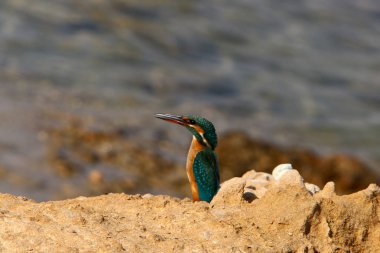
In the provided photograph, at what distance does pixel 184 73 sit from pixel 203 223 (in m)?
10.4

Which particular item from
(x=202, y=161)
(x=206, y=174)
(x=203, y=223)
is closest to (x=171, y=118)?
(x=202, y=161)

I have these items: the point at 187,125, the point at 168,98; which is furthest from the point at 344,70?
the point at 187,125

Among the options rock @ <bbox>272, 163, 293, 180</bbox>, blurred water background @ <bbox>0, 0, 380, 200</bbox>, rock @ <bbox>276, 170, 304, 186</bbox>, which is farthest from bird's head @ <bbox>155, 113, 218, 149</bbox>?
blurred water background @ <bbox>0, 0, 380, 200</bbox>

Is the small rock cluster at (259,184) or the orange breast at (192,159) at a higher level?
the orange breast at (192,159)

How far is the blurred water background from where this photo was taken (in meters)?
11.4

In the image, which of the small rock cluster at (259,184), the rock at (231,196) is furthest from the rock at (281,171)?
the rock at (231,196)

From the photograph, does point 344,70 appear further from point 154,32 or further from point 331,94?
point 154,32

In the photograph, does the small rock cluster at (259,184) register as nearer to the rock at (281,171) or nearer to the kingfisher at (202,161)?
the rock at (281,171)

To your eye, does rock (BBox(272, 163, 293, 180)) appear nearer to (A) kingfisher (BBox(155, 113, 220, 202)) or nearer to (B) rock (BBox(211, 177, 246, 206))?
(A) kingfisher (BBox(155, 113, 220, 202))

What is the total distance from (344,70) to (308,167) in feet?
15.9

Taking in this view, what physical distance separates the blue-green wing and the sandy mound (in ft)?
1.99

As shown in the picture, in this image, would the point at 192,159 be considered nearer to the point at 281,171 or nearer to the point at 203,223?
the point at 281,171

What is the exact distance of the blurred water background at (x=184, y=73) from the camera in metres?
11.4

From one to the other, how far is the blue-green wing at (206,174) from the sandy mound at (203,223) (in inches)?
23.9
